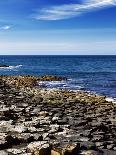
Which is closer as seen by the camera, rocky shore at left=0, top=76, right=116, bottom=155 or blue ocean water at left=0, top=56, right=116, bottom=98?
rocky shore at left=0, top=76, right=116, bottom=155

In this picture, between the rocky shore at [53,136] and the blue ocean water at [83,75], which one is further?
the blue ocean water at [83,75]

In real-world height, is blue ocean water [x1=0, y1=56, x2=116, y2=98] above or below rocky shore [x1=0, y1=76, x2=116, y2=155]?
below

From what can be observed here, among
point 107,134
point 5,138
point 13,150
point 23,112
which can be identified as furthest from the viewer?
point 23,112

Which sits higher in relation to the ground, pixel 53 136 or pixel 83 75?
pixel 53 136

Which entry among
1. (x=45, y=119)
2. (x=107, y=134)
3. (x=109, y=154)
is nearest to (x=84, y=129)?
(x=107, y=134)

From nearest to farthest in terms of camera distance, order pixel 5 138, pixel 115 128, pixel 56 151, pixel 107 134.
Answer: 1. pixel 56 151
2. pixel 5 138
3. pixel 107 134
4. pixel 115 128

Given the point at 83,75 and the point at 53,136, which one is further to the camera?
the point at 83,75

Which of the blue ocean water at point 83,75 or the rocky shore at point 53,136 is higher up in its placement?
the rocky shore at point 53,136

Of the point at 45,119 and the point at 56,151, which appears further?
the point at 45,119

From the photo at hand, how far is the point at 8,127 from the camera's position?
15.5 m

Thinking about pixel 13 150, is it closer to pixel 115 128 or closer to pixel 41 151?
pixel 41 151

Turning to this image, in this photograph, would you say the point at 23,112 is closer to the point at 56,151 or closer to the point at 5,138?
the point at 5,138

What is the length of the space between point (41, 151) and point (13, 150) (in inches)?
49.2

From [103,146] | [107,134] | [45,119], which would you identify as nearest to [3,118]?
[45,119]
